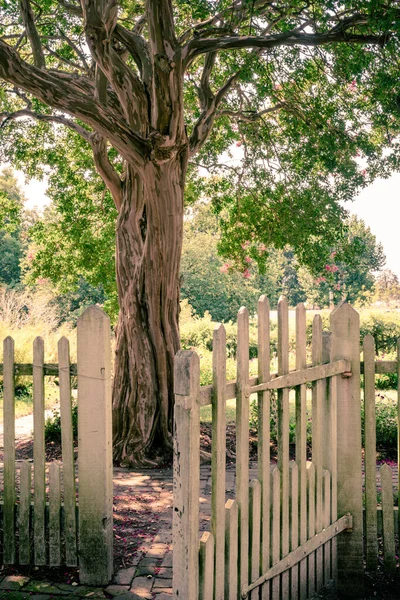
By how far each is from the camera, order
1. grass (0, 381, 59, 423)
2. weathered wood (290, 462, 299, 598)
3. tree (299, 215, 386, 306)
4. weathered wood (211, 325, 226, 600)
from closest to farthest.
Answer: weathered wood (211, 325, 226, 600) → weathered wood (290, 462, 299, 598) → grass (0, 381, 59, 423) → tree (299, 215, 386, 306)

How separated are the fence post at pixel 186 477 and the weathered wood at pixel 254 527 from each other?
0.53m

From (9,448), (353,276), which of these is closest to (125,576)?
(9,448)

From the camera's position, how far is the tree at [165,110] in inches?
265

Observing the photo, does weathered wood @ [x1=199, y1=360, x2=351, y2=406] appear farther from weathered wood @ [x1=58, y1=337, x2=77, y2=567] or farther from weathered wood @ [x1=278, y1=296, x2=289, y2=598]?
weathered wood @ [x1=58, y1=337, x2=77, y2=567]

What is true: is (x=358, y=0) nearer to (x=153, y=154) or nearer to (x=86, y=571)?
(x=153, y=154)

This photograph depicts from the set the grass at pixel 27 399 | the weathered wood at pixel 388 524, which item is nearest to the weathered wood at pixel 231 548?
the weathered wood at pixel 388 524

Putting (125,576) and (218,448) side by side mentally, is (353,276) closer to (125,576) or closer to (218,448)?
(125,576)

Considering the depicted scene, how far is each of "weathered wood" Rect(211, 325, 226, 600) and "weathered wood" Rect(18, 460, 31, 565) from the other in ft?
6.17

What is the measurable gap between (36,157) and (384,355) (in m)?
10.5

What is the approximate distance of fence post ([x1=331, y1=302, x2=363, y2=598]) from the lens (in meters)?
4.05

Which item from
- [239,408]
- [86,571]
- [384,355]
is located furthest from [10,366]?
[384,355]

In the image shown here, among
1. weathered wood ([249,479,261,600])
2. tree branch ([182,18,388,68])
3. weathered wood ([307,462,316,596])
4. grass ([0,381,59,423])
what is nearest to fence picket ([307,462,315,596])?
weathered wood ([307,462,316,596])

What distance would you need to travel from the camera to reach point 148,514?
219 inches

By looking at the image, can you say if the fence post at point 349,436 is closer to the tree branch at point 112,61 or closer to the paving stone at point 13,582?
the paving stone at point 13,582
